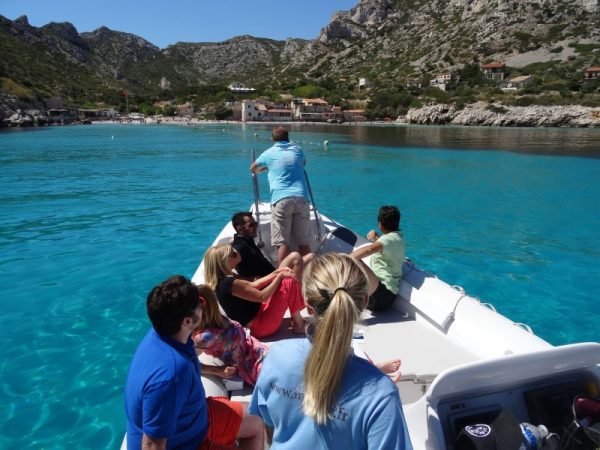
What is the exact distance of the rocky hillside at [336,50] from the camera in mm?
105812

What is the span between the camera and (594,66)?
8881 cm

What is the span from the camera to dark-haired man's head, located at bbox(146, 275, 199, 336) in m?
1.93

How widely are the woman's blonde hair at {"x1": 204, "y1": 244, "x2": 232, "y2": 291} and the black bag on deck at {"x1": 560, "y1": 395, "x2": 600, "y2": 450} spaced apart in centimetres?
252

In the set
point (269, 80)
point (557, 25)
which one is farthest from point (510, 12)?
point (269, 80)

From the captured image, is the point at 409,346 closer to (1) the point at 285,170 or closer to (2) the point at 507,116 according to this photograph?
(1) the point at 285,170

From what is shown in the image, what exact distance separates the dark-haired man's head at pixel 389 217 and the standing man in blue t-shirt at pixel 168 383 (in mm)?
2758

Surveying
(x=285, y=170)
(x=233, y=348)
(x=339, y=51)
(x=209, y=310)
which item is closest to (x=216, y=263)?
(x=209, y=310)

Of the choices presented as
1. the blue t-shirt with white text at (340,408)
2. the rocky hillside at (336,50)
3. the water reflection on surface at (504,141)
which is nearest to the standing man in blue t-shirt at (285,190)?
the blue t-shirt with white text at (340,408)

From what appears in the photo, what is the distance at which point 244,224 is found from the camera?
445 cm

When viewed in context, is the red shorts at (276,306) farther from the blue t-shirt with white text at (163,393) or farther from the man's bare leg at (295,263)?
the blue t-shirt with white text at (163,393)

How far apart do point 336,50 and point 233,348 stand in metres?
164

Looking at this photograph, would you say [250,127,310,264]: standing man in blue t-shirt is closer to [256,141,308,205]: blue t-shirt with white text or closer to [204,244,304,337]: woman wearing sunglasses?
[256,141,308,205]: blue t-shirt with white text

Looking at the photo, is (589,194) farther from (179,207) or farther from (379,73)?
(379,73)

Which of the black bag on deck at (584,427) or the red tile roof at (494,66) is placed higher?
the red tile roof at (494,66)
